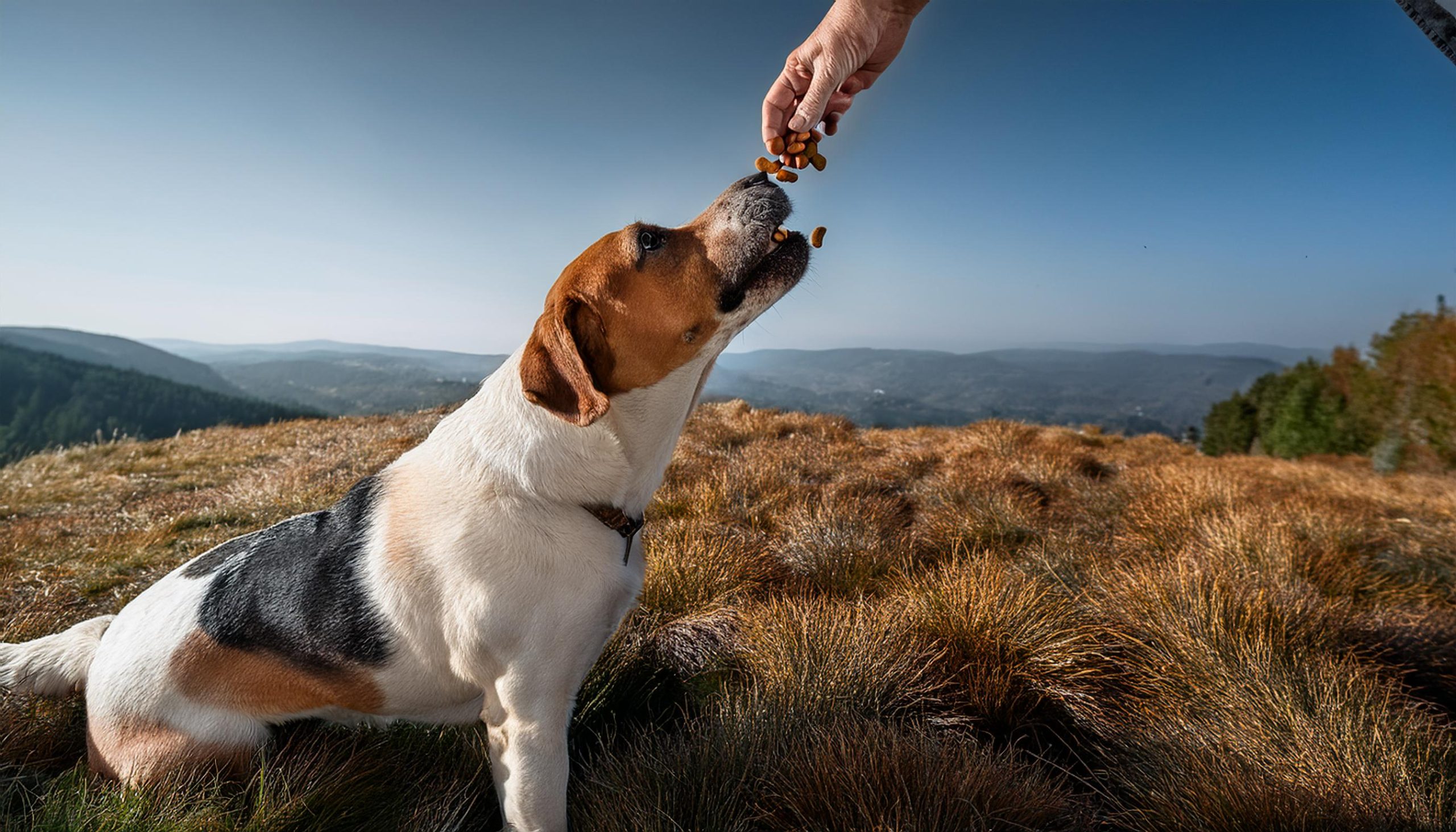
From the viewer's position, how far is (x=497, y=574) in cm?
195

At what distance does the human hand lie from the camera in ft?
9.21

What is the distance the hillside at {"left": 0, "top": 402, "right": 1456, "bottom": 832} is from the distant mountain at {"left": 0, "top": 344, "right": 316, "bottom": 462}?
81.7 metres

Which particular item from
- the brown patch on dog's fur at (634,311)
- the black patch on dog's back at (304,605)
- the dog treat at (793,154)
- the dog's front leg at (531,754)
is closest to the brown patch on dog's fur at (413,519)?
the black patch on dog's back at (304,605)

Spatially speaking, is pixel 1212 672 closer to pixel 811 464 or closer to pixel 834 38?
pixel 834 38

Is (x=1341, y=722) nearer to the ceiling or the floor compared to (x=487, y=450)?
nearer to the floor

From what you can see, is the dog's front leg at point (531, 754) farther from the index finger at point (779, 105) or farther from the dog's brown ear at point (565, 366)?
the index finger at point (779, 105)

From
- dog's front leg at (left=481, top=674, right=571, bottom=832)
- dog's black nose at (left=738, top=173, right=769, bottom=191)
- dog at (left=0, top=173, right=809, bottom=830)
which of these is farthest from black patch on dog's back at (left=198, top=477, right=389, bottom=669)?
dog's black nose at (left=738, top=173, right=769, bottom=191)

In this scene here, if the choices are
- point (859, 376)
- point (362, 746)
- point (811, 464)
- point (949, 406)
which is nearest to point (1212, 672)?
point (362, 746)

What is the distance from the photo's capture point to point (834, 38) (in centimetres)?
282

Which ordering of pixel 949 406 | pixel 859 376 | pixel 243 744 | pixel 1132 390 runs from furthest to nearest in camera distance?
pixel 1132 390 < pixel 859 376 < pixel 949 406 < pixel 243 744

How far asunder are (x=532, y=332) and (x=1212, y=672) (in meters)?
3.15

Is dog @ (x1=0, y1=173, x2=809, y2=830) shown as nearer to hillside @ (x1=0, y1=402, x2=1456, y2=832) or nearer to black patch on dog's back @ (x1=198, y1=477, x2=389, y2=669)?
black patch on dog's back @ (x1=198, y1=477, x2=389, y2=669)

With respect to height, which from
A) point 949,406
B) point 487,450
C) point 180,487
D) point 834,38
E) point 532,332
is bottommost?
point 949,406

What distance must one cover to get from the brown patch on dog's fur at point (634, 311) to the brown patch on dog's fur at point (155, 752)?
1690mm
